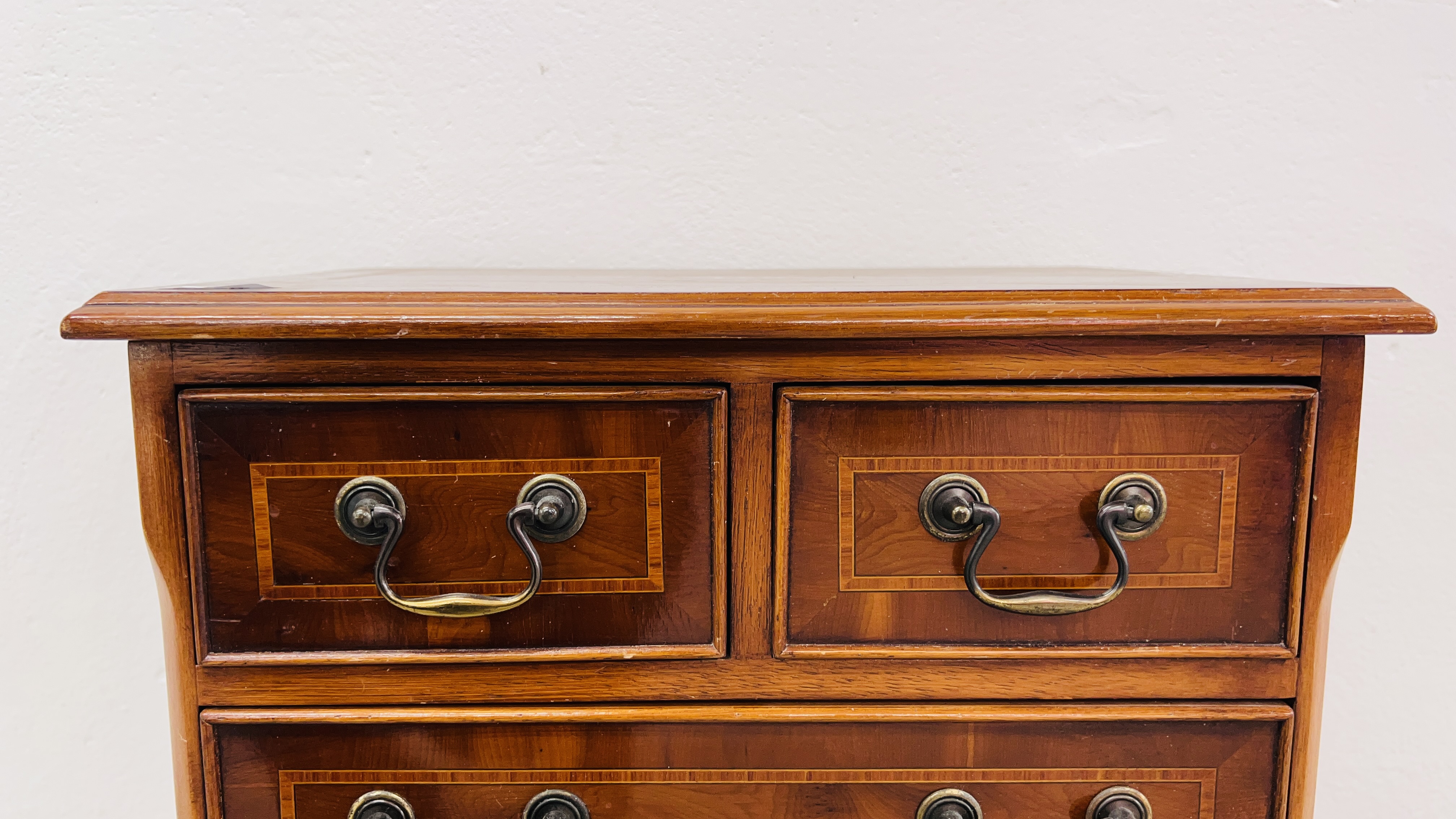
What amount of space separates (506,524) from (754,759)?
0.70ft

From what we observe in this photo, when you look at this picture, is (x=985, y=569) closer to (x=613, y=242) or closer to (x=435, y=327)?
(x=435, y=327)

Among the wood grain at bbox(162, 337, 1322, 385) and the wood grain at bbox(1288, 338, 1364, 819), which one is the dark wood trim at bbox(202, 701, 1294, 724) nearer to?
the wood grain at bbox(1288, 338, 1364, 819)

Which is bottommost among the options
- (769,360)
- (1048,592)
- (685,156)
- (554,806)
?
(554,806)

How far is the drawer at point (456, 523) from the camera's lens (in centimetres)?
50

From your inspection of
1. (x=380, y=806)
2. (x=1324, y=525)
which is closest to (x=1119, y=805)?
(x=1324, y=525)

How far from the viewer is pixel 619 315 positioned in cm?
48

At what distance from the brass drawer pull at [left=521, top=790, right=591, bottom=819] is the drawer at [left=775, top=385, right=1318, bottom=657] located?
16 centimetres

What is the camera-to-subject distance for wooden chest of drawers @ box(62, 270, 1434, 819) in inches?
19.6

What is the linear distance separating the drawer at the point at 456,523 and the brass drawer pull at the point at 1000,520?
13cm

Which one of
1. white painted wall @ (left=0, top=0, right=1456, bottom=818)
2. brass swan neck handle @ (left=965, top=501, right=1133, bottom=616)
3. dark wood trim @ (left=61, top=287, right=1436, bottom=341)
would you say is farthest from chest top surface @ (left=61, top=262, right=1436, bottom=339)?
white painted wall @ (left=0, top=0, right=1456, bottom=818)

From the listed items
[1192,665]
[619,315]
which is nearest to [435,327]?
[619,315]

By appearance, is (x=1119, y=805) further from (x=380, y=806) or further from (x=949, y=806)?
(x=380, y=806)

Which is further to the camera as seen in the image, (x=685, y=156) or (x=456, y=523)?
(x=685, y=156)

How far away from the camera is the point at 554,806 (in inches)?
21.5
